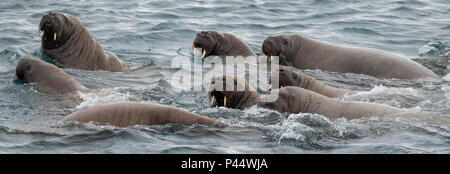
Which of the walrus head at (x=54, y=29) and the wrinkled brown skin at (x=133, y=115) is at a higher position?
the walrus head at (x=54, y=29)

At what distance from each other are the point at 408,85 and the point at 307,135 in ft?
12.3

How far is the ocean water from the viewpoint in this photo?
604cm

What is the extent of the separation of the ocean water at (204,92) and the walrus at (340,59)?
371 millimetres

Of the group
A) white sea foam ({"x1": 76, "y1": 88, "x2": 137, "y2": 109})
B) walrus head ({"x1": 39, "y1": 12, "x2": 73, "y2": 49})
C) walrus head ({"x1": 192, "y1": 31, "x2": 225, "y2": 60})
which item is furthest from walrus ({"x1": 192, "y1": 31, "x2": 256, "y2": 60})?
white sea foam ({"x1": 76, "y1": 88, "x2": 137, "y2": 109})

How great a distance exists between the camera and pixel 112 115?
6.36 metres

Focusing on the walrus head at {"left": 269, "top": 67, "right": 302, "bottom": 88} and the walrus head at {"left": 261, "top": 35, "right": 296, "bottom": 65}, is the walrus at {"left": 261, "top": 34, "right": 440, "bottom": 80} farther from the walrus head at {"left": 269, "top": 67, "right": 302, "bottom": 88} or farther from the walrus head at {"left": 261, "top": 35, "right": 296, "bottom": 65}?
the walrus head at {"left": 269, "top": 67, "right": 302, "bottom": 88}

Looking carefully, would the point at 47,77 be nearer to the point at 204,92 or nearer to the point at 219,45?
the point at 204,92

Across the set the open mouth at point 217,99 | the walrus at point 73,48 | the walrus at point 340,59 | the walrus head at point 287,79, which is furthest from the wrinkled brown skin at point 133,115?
the walrus at point 340,59

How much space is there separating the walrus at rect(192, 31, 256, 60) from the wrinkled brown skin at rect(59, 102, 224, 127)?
17.7 feet

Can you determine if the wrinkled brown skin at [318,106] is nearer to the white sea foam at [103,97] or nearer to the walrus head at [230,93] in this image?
the walrus head at [230,93]

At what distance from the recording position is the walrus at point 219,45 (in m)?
11.7

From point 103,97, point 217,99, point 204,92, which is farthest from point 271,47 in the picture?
point 103,97
